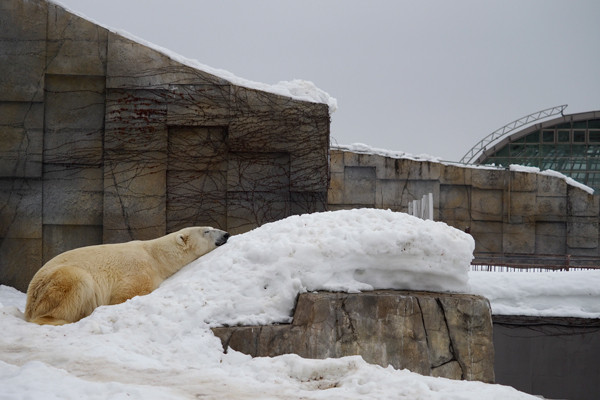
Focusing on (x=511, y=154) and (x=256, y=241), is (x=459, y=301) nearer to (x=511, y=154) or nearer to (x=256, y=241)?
(x=256, y=241)

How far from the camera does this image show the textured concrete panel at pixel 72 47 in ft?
31.6

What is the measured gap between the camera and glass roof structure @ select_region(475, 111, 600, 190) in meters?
25.5

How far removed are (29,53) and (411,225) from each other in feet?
21.2

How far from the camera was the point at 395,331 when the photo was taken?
5129 millimetres

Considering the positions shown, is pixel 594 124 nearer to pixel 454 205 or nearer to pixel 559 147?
pixel 559 147

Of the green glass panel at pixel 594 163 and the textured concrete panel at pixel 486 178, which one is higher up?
the green glass panel at pixel 594 163

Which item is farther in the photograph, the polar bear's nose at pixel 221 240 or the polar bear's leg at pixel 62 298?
the polar bear's nose at pixel 221 240

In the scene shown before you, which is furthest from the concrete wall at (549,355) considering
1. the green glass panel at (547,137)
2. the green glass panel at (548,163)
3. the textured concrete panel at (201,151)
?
the green glass panel at (547,137)

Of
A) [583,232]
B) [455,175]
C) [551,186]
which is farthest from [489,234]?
[583,232]

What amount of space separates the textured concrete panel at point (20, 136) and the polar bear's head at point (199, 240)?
4272mm

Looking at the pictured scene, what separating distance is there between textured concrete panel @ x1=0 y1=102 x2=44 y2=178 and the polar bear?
13.4ft

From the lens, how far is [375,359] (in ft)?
16.6

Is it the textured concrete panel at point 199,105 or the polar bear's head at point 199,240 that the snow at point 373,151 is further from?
the polar bear's head at point 199,240

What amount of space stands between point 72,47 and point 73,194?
79.1 inches
